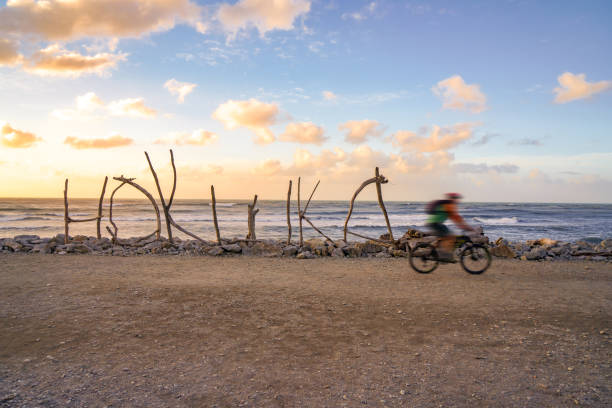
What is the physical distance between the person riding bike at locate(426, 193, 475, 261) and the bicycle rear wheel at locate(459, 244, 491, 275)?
0.57 metres

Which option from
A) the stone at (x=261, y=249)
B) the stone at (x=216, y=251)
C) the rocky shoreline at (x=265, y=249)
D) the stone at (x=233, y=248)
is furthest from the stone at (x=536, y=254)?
the stone at (x=216, y=251)

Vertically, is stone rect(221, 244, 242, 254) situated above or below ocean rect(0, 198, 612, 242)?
above

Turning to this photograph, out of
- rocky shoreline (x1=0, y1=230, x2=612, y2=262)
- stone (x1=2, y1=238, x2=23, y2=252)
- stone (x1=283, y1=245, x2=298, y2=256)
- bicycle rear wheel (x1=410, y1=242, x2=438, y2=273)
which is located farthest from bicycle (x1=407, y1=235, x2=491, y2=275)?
stone (x1=2, y1=238, x2=23, y2=252)

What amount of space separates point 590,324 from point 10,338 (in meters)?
7.86

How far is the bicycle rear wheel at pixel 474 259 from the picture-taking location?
8.91 meters

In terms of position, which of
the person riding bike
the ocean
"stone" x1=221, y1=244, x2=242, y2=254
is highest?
the person riding bike

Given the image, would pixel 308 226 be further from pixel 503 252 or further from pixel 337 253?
pixel 503 252

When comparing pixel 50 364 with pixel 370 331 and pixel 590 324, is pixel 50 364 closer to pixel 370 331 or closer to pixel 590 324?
pixel 370 331

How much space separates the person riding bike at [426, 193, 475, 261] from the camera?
26.9ft

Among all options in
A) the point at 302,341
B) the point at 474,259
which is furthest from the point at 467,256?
the point at 302,341

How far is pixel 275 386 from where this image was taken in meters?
3.50

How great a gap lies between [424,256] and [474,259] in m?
1.22

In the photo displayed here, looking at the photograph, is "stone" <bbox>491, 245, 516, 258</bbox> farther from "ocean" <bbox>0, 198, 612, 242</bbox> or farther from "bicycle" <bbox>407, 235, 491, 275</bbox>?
"ocean" <bbox>0, 198, 612, 242</bbox>

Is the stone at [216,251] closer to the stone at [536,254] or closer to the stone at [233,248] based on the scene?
the stone at [233,248]
